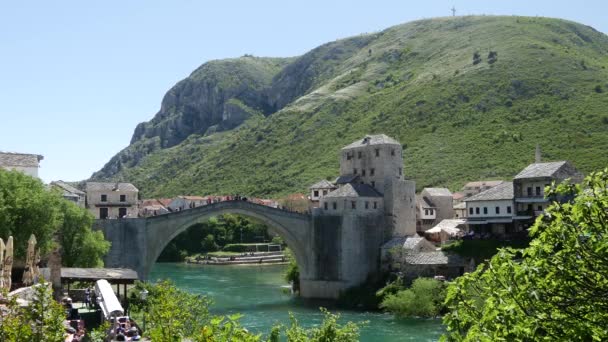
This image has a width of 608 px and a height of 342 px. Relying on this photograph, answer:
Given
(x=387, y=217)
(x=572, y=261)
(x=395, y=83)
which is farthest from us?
(x=395, y=83)

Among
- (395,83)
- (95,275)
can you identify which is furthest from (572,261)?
(395,83)

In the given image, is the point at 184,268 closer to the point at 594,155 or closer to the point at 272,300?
the point at 272,300

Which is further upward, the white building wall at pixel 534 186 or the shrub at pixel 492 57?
the shrub at pixel 492 57

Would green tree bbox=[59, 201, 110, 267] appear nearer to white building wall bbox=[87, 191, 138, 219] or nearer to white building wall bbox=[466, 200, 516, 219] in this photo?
white building wall bbox=[87, 191, 138, 219]

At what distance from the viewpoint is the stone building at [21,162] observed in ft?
193

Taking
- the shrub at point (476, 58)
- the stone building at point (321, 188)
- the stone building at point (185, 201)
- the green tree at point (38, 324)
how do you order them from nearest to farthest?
the green tree at point (38, 324)
the stone building at point (321, 188)
the stone building at point (185, 201)
the shrub at point (476, 58)

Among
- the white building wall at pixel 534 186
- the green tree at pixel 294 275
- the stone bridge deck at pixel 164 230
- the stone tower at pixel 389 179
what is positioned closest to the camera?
the stone bridge deck at pixel 164 230

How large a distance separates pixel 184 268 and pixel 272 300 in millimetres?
41304

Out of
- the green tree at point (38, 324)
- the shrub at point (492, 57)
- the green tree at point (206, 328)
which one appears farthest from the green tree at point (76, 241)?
the shrub at point (492, 57)

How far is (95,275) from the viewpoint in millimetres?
39031

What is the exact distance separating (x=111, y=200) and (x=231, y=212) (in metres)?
15.4

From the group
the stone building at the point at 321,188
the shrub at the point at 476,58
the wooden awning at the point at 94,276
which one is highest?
the shrub at the point at 476,58

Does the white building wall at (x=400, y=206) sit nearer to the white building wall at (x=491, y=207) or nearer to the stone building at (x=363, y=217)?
Result: the stone building at (x=363, y=217)

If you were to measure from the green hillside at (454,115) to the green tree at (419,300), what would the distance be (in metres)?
42.8
